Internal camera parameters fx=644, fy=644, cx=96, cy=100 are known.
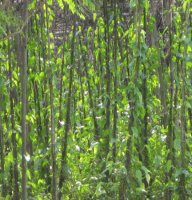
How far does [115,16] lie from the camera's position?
166 inches

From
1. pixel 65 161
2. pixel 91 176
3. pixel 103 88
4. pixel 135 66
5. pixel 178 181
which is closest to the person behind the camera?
pixel 135 66

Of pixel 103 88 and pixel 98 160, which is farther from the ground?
pixel 103 88

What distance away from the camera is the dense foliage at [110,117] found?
3.87 metres

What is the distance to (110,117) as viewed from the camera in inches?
184

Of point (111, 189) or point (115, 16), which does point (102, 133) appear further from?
point (115, 16)

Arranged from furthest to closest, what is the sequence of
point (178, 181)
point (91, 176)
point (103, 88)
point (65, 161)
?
point (103, 88) → point (91, 176) → point (65, 161) → point (178, 181)

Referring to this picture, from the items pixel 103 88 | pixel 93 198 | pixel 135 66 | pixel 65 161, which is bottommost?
pixel 93 198

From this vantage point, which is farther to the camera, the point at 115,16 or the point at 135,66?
the point at 115,16

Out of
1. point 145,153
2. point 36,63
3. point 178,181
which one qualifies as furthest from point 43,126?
point 178,181

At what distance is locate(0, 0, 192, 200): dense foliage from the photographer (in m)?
3.87

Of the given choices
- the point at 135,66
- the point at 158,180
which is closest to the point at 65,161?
the point at 158,180

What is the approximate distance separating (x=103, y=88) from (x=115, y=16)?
1.03 metres

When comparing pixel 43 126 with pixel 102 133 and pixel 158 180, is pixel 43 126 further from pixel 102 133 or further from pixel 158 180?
pixel 158 180

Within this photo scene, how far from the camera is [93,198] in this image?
4.54 m
